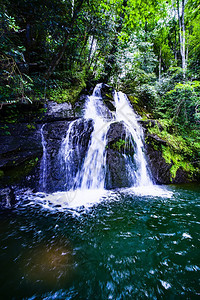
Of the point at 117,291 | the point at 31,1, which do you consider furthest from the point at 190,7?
the point at 117,291

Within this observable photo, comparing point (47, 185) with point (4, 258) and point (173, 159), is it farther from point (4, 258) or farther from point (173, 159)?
point (173, 159)

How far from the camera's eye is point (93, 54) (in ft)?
30.1

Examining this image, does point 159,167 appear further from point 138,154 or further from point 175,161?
point 138,154

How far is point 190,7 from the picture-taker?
9.96 meters

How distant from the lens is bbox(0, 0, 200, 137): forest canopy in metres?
4.15

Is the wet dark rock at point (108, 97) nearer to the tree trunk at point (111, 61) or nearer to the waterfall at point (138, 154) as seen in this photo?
the waterfall at point (138, 154)

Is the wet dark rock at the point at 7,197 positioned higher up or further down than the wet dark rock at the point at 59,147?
further down

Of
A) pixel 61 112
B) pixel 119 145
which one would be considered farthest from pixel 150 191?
pixel 61 112

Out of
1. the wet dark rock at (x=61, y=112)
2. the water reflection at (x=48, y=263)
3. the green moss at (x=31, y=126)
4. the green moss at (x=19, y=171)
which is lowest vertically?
the water reflection at (x=48, y=263)

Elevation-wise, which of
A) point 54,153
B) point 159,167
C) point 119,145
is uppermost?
point 119,145

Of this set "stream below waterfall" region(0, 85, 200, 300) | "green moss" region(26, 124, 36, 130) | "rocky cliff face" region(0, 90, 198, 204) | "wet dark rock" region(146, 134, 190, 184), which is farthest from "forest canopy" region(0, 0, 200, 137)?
"stream below waterfall" region(0, 85, 200, 300)

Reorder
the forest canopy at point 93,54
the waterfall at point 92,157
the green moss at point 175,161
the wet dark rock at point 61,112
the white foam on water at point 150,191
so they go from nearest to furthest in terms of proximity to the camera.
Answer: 1. the white foam on water at point 150,191
2. the forest canopy at point 93,54
3. the waterfall at point 92,157
4. the green moss at point 175,161
5. the wet dark rock at point 61,112

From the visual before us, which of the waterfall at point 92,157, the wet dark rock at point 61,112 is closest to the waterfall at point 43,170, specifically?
the waterfall at point 92,157

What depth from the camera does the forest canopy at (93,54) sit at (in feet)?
13.6
